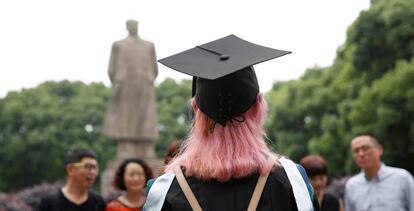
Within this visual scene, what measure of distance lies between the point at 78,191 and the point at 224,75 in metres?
3.39

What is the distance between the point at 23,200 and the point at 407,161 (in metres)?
14.2

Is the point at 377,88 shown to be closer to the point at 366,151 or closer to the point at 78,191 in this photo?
the point at 366,151

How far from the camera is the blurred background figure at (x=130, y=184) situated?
609cm

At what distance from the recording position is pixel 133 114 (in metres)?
16.8

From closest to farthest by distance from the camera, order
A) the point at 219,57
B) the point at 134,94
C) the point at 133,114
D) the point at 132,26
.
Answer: the point at 219,57, the point at 132,26, the point at 134,94, the point at 133,114

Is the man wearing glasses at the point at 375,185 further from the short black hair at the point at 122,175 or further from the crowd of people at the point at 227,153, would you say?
the crowd of people at the point at 227,153

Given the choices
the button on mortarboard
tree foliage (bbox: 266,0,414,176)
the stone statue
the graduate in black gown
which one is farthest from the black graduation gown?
tree foliage (bbox: 266,0,414,176)

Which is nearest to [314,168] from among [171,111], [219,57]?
[219,57]

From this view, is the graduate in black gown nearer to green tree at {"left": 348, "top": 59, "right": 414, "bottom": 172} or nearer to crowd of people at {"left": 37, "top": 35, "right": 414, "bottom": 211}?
crowd of people at {"left": 37, "top": 35, "right": 414, "bottom": 211}

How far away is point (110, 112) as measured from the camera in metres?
17.0

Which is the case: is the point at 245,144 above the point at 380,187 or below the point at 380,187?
above

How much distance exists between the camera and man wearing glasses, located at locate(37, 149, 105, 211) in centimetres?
590

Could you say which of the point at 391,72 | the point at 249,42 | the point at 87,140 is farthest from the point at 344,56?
the point at 249,42

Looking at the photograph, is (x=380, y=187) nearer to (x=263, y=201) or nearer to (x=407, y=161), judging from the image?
(x=263, y=201)
